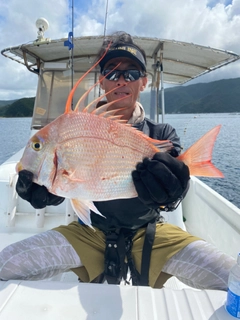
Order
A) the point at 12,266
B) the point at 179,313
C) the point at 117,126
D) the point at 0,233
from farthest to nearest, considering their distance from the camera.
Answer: the point at 0,233 < the point at 12,266 < the point at 117,126 < the point at 179,313

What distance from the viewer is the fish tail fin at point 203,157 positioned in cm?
159

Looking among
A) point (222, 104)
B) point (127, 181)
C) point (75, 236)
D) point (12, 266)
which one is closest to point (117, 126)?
point (127, 181)

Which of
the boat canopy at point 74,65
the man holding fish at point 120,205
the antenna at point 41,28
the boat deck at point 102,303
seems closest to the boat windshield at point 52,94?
the boat canopy at point 74,65

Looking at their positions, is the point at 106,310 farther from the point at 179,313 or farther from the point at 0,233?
the point at 0,233

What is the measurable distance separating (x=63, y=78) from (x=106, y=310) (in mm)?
4794

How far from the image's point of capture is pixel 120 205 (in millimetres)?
2209

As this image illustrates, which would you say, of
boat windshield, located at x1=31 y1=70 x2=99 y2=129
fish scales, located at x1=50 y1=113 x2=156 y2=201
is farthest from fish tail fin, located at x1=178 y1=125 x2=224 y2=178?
boat windshield, located at x1=31 y1=70 x2=99 y2=129

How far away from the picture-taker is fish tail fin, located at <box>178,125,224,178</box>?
1.59m

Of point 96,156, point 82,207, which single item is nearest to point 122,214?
point 82,207

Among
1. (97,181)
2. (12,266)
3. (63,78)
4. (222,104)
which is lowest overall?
(12,266)

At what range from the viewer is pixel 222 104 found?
1601 inches

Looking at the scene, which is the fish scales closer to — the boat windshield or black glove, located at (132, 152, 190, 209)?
black glove, located at (132, 152, 190, 209)

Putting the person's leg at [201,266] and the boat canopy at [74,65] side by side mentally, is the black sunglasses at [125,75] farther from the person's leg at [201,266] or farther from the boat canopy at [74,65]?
the boat canopy at [74,65]

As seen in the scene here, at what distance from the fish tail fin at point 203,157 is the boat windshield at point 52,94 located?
400 cm
